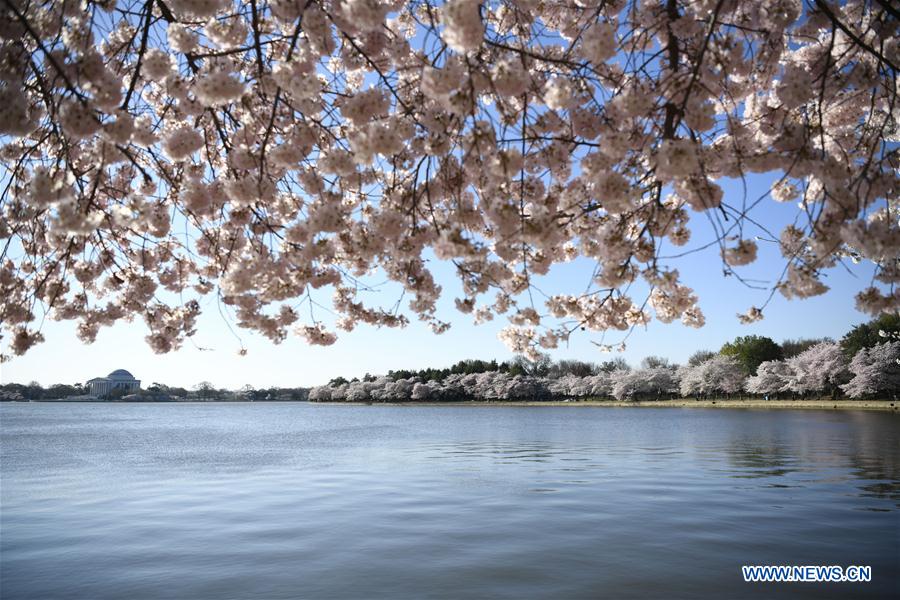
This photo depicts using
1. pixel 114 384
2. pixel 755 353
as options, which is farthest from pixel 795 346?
pixel 114 384

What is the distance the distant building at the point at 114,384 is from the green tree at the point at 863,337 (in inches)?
6738

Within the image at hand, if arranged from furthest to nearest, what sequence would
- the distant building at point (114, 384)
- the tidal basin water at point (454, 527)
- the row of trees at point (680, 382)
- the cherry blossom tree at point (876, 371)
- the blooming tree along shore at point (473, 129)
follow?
the distant building at point (114, 384) → the row of trees at point (680, 382) → the cherry blossom tree at point (876, 371) → the tidal basin water at point (454, 527) → the blooming tree along shore at point (473, 129)

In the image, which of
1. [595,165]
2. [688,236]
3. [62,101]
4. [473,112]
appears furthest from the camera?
[688,236]

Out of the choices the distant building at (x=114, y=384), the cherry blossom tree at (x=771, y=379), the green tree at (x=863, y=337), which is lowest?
the distant building at (x=114, y=384)

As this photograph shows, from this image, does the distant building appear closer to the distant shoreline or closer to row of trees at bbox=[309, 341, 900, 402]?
row of trees at bbox=[309, 341, 900, 402]

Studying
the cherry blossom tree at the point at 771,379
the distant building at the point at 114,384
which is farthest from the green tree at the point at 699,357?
the distant building at the point at 114,384

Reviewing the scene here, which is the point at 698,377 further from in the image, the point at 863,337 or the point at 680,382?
the point at 863,337

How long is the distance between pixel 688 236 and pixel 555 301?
172cm

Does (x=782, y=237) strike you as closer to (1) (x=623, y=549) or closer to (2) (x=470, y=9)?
(2) (x=470, y=9)

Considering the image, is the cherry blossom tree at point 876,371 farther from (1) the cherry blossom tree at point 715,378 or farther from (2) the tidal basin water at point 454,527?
(2) the tidal basin water at point 454,527

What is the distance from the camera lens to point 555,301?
23.6 ft

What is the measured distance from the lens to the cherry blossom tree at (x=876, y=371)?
49938 mm

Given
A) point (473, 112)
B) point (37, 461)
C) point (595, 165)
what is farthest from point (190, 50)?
point (37, 461)

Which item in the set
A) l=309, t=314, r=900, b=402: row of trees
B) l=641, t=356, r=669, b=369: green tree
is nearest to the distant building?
l=309, t=314, r=900, b=402: row of trees
